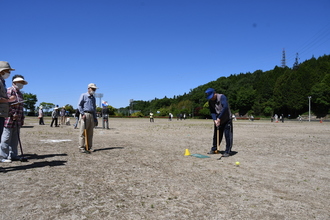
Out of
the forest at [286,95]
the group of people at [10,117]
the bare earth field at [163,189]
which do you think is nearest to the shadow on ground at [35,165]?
the bare earth field at [163,189]

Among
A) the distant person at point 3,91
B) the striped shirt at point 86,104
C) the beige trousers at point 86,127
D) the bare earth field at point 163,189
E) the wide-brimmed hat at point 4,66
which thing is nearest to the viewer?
the bare earth field at point 163,189

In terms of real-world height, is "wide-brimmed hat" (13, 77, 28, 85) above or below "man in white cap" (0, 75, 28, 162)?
above

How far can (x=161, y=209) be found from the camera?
3.23 metres

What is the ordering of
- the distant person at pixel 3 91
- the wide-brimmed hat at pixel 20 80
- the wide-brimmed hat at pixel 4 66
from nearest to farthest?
the distant person at pixel 3 91 < the wide-brimmed hat at pixel 4 66 < the wide-brimmed hat at pixel 20 80

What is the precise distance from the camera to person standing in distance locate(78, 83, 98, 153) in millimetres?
7785

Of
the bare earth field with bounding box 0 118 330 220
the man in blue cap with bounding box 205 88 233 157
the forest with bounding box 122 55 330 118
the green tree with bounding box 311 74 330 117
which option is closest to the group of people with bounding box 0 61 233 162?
the man in blue cap with bounding box 205 88 233 157

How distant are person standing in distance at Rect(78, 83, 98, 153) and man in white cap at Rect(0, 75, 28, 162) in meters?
1.85

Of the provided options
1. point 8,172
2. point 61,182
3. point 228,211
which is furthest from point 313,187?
point 8,172

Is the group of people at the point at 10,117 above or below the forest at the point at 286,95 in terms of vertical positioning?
below

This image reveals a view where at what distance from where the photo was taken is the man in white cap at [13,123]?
19.1 ft

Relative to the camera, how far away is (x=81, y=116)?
789cm

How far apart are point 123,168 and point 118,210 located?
2.45 m

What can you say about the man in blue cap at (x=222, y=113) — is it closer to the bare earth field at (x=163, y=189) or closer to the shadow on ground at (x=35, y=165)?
the bare earth field at (x=163, y=189)

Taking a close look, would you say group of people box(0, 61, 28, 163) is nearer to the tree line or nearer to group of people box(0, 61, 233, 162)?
group of people box(0, 61, 233, 162)
